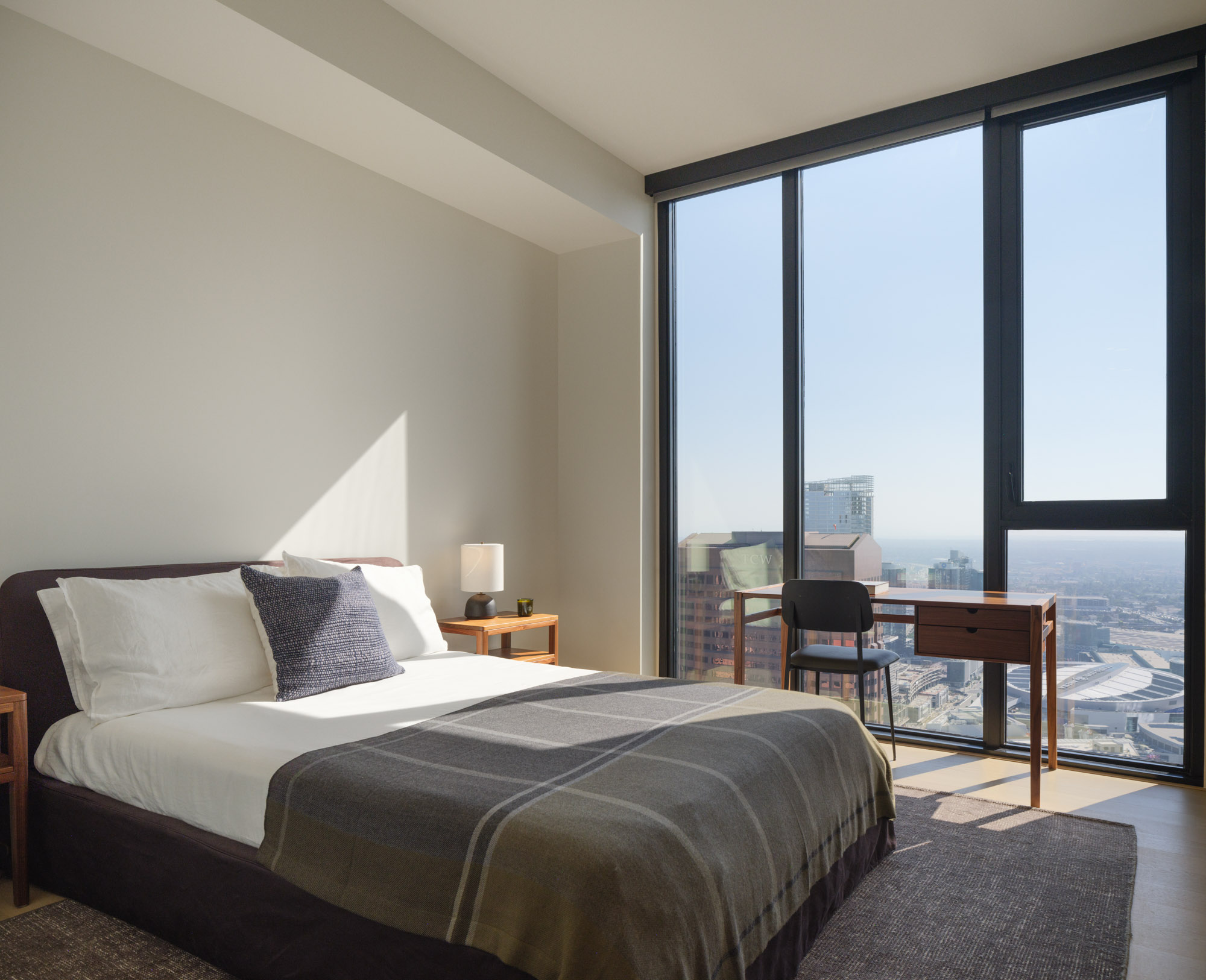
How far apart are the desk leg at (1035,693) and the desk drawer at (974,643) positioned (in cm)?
4

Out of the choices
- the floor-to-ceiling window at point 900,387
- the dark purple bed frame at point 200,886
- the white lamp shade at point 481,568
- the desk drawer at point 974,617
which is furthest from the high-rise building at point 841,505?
the dark purple bed frame at point 200,886

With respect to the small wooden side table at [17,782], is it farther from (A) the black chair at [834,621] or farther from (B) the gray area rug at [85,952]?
(A) the black chair at [834,621]

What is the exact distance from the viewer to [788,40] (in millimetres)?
3383

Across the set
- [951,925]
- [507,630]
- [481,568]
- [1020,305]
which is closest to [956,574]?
[1020,305]

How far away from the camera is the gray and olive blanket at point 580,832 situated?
141 centimetres

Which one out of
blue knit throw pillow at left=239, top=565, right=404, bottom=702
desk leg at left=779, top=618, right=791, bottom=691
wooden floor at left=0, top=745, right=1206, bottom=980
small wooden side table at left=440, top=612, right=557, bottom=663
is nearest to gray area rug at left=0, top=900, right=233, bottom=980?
wooden floor at left=0, top=745, right=1206, bottom=980

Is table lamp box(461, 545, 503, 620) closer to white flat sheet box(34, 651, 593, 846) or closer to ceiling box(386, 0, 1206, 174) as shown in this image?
white flat sheet box(34, 651, 593, 846)

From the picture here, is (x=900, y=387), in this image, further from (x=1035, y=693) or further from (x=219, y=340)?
(x=219, y=340)

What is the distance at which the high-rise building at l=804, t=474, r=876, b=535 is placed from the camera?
4105 millimetres

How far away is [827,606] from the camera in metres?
3.52

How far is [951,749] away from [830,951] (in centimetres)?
204

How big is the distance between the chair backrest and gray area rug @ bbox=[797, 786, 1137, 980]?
2.45 feet

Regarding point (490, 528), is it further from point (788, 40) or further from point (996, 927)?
point (996, 927)

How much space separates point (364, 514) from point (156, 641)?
1.35 m
